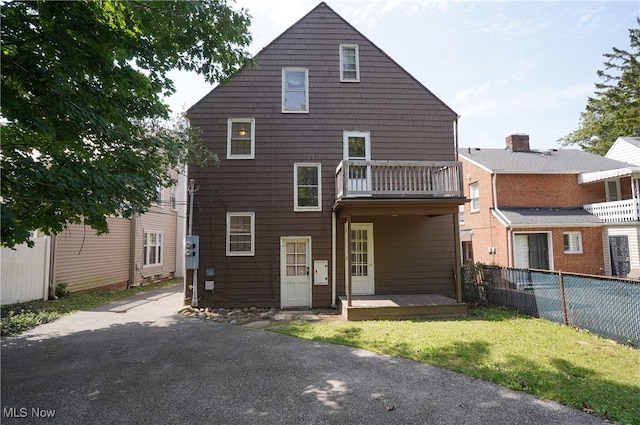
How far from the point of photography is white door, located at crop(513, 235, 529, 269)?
47.7 ft

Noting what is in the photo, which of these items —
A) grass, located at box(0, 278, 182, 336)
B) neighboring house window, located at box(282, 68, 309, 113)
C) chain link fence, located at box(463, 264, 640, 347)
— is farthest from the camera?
neighboring house window, located at box(282, 68, 309, 113)

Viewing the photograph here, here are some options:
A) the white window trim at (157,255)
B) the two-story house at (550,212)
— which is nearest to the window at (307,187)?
the two-story house at (550,212)

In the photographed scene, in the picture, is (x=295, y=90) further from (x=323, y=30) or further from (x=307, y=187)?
(x=307, y=187)

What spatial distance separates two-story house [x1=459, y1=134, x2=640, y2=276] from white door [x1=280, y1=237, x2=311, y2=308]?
934 cm

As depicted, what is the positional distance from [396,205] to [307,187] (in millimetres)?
3139

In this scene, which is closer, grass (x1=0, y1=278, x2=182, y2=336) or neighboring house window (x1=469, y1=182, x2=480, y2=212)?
grass (x1=0, y1=278, x2=182, y2=336)

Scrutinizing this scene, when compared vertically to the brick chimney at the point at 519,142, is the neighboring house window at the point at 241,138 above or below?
below

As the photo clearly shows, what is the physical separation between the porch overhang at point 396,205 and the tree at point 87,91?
4672 mm

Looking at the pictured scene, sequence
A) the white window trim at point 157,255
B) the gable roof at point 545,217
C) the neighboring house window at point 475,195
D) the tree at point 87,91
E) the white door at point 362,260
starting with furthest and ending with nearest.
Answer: the neighboring house window at point 475,195 → the white window trim at point 157,255 → the gable roof at point 545,217 → the white door at point 362,260 → the tree at point 87,91

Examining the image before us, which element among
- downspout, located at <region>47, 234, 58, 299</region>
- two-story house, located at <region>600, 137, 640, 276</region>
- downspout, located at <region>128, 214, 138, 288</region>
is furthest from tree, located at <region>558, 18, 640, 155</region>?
downspout, located at <region>47, 234, 58, 299</region>

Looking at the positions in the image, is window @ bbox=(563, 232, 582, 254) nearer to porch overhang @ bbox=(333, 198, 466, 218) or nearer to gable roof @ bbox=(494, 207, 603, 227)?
gable roof @ bbox=(494, 207, 603, 227)

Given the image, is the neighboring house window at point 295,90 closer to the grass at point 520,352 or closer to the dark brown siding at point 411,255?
the dark brown siding at point 411,255

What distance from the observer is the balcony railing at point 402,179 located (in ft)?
28.0

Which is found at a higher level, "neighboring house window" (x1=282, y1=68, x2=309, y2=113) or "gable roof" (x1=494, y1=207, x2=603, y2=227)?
"neighboring house window" (x1=282, y1=68, x2=309, y2=113)
